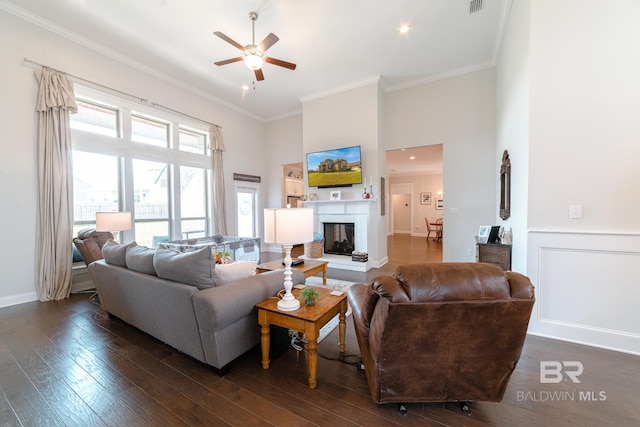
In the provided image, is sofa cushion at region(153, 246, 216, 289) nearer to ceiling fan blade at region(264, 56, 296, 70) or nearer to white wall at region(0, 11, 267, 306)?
ceiling fan blade at region(264, 56, 296, 70)

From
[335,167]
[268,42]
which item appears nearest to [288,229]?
[268,42]

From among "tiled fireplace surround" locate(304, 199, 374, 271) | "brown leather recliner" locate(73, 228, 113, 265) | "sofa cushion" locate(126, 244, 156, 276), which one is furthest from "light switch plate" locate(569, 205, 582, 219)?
"brown leather recliner" locate(73, 228, 113, 265)

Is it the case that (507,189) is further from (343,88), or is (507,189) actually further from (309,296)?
(343,88)

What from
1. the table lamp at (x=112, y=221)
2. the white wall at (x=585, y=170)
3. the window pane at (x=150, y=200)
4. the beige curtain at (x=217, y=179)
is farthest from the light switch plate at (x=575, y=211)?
the window pane at (x=150, y=200)

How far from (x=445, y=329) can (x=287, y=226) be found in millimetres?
1152

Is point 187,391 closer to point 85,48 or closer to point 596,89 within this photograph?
point 596,89

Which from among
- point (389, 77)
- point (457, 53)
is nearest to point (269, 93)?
point (389, 77)

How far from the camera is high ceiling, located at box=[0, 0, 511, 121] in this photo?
10.5 ft

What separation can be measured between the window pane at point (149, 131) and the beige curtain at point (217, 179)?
94 centimetres

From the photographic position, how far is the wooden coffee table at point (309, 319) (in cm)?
163

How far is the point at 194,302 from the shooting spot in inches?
66.7

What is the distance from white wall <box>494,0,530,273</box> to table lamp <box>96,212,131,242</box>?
5071 millimetres

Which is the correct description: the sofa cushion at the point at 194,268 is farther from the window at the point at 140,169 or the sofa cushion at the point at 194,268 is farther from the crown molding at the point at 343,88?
the crown molding at the point at 343,88

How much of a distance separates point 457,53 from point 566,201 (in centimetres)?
333
